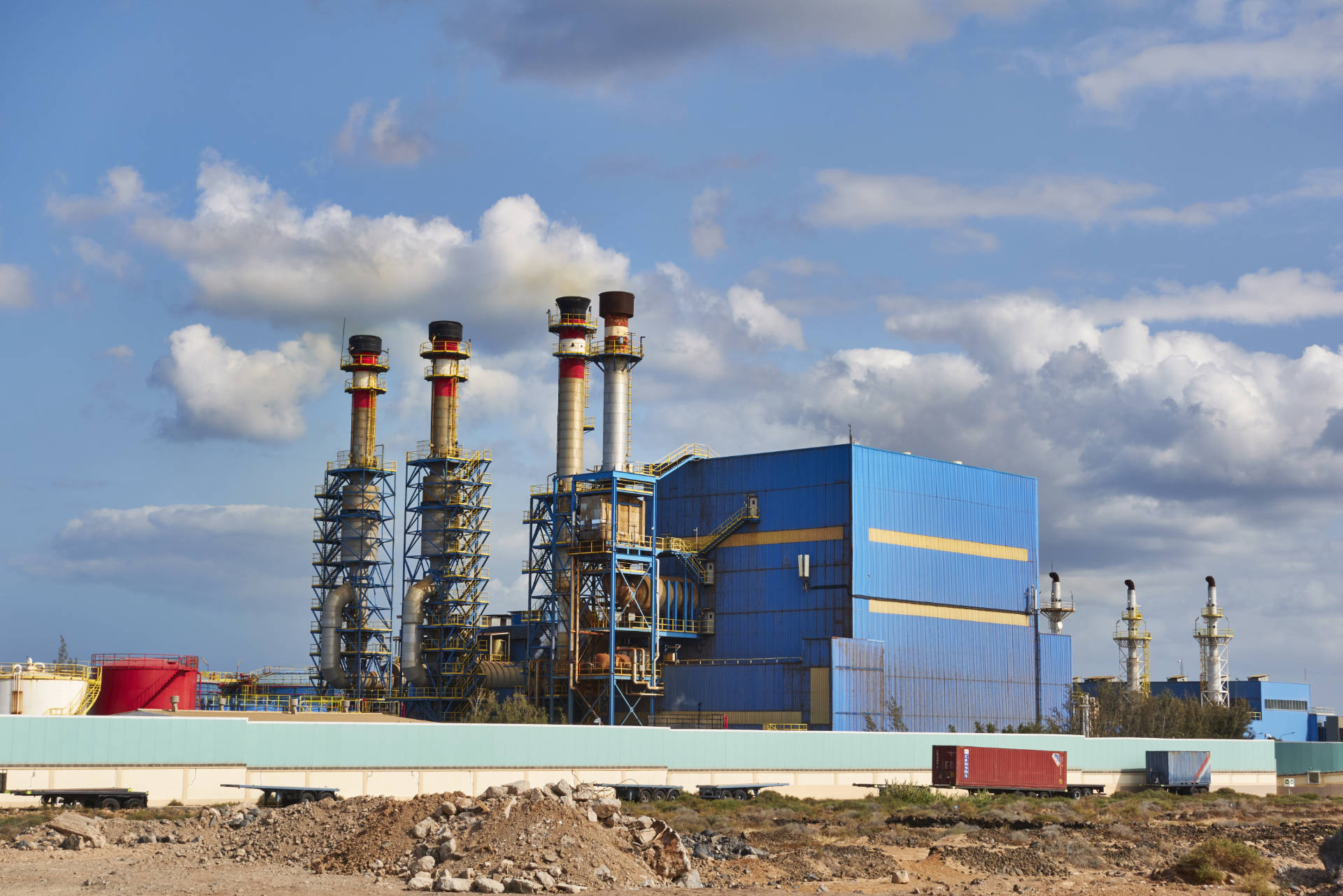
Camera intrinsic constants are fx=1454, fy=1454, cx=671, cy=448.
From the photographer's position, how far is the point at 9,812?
39188 millimetres

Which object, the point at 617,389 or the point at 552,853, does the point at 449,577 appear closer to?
the point at 617,389

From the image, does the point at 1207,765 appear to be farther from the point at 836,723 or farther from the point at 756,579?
the point at 756,579

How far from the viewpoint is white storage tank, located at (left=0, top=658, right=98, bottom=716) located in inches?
1914

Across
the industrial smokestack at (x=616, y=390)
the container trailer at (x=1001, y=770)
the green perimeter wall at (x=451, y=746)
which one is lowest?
the container trailer at (x=1001, y=770)

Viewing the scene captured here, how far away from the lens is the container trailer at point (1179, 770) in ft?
216

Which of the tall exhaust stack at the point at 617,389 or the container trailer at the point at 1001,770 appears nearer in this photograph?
the container trailer at the point at 1001,770

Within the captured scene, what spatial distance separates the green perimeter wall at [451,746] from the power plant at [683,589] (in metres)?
7.79

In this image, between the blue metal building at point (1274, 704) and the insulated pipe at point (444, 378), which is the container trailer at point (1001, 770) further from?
the blue metal building at point (1274, 704)

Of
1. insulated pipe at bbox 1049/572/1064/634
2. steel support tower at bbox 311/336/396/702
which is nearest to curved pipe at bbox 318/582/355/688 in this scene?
steel support tower at bbox 311/336/396/702

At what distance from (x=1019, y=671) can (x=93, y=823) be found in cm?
5423

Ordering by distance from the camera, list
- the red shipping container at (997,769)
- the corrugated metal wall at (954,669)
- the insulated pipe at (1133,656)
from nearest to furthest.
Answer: the red shipping container at (997,769), the corrugated metal wall at (954,669), the insulated pipe at (1133,656)

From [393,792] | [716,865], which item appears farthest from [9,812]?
[716,865]

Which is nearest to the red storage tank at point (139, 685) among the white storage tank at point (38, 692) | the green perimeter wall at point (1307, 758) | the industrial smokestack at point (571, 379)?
the white storage tank at point (38, 692)

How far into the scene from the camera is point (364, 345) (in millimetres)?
81750
